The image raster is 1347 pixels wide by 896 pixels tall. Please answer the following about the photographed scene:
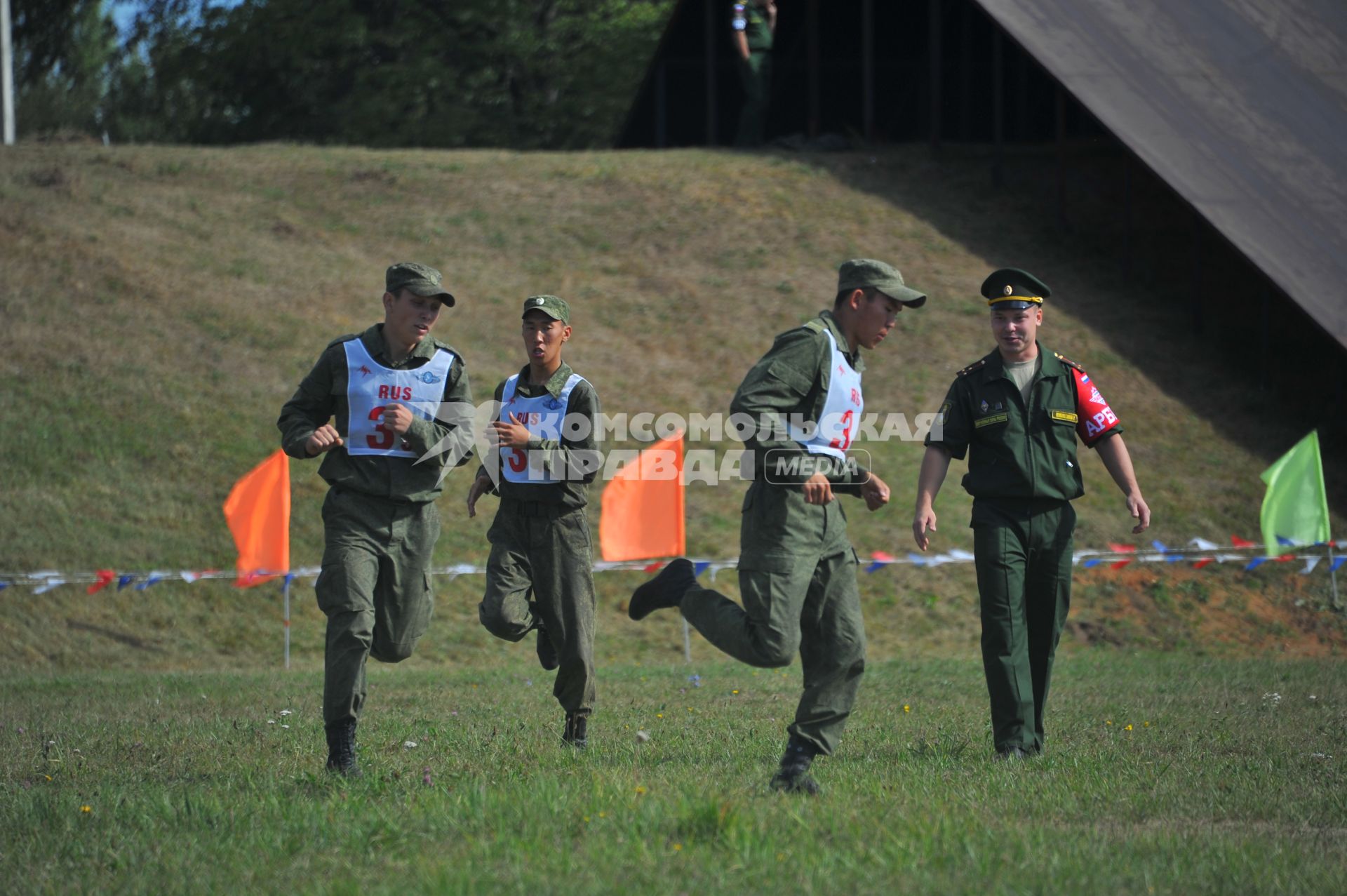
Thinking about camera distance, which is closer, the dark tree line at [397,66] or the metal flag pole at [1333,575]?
the metal flag pole at [1333,575]

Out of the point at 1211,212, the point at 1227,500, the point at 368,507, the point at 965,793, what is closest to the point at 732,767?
the point at 965,793

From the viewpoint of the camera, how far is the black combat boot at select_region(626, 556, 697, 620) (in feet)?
19.6

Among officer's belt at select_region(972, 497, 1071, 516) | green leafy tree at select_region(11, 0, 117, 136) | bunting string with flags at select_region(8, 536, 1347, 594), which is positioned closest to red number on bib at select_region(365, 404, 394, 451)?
officer's belt at select_region(972, 497, 1071, 516)

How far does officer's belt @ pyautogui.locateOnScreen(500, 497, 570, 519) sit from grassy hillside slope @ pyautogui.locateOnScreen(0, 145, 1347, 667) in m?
7.30

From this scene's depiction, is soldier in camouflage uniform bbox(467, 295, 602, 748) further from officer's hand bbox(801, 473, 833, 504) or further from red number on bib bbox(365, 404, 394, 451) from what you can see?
officer's hand bbox(801, 473, 833, 504)

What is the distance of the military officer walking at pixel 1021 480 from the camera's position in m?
6.84

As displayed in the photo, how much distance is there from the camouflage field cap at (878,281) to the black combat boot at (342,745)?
3.04m

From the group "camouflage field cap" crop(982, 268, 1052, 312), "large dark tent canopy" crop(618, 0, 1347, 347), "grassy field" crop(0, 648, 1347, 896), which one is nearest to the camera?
"grassy field" crop(0, 648, 1347, 896)

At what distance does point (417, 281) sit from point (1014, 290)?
3.02m

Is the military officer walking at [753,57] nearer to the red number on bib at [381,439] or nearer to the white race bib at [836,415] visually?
the red number on bib at [381,439]

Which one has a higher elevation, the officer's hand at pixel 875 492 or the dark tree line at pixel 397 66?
the dark tree line at pixel 397 66

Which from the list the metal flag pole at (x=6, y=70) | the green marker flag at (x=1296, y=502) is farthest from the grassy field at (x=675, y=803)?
the metal flag pole at (x=6, y=70)

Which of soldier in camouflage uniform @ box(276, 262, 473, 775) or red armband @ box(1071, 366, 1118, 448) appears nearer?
soldier in camouflage uniform @ box(276, 262, 473, 775)

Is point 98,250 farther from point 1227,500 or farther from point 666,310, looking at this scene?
point 1227,500
